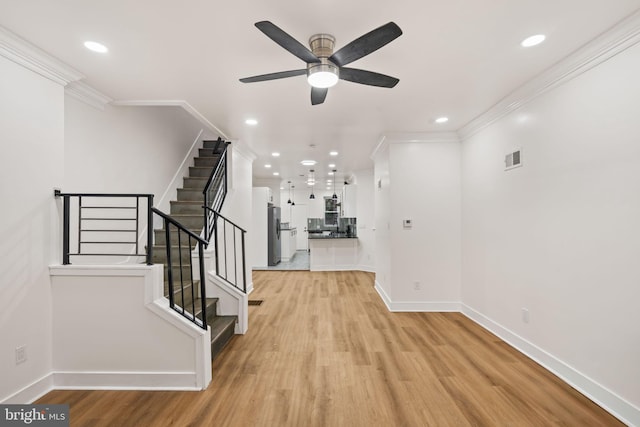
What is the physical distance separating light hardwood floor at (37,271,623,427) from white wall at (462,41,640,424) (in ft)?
1.11

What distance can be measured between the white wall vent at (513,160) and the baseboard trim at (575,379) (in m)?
1.84

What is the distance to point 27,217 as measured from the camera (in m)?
2.19

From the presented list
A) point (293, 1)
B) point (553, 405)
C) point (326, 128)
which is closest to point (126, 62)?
point (293, 1)

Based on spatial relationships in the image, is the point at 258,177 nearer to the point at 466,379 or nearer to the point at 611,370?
the point at 466,379

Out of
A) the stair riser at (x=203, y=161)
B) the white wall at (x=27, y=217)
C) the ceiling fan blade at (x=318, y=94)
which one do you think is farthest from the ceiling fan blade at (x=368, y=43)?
the stair riser at (x=203, y=161)

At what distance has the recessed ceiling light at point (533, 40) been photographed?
2074 millimetres

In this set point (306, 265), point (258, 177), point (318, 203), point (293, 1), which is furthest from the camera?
point (318, 203)

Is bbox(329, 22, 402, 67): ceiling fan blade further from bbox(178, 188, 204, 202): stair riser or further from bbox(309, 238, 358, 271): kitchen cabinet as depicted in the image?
bbox(309, 238, 358, 271): kitchen cabinet

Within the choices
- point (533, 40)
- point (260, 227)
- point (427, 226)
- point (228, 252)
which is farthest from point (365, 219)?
point (533, 40)

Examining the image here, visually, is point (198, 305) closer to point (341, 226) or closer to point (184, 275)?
point (184, 275)

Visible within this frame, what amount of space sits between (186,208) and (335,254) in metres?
4.24

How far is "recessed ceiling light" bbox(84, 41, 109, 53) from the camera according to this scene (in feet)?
7.05

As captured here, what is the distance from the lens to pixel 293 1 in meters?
1.73

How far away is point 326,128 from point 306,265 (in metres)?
5.27
